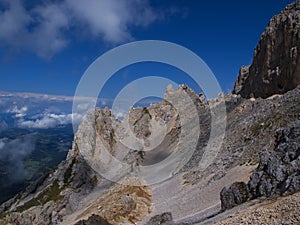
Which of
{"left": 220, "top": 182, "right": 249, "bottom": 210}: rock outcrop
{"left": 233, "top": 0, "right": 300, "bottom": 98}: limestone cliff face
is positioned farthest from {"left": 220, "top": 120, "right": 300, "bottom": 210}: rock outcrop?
{"left": 233, "top": 0, "right": 300, "bottom": 98}: limestone cliff face

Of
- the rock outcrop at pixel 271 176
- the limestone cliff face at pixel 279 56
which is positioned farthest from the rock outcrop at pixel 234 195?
the limestone cliff face at pixel 279 56

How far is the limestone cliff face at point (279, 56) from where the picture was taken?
69.8m

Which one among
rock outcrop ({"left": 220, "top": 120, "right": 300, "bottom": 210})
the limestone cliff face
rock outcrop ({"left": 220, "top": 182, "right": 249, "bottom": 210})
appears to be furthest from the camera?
the limestone cliff face

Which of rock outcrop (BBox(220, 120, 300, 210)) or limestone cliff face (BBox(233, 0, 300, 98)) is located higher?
limestone cliff face (BBox(233, 0, 300, 98))

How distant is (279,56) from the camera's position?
75.8m

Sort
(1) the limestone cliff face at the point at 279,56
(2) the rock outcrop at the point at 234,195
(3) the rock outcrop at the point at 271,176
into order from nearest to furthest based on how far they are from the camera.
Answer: (3) the rock outcrop at the point at 271,176 < (2) the rock outcrop at the point at 234,195 < (1) the limestone cliff face at the point at 279,56

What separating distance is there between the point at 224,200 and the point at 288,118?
22614 millimetres

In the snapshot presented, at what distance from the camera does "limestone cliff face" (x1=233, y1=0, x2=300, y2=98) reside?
69.8 meters

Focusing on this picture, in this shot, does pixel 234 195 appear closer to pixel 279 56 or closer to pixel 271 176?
pixel 271 176

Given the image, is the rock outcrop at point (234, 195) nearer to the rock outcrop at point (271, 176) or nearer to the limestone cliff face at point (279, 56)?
the rock outcrop at point (271, 176)

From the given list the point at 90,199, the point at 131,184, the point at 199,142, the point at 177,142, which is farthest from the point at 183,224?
the point at 177,142

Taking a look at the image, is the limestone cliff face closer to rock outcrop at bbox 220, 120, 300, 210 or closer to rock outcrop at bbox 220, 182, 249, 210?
rock outcrop at bbox 220, 120, 300, 210

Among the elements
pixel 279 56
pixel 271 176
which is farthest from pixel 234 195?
pixel 279 56

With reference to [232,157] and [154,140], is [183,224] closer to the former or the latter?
[232,157]
